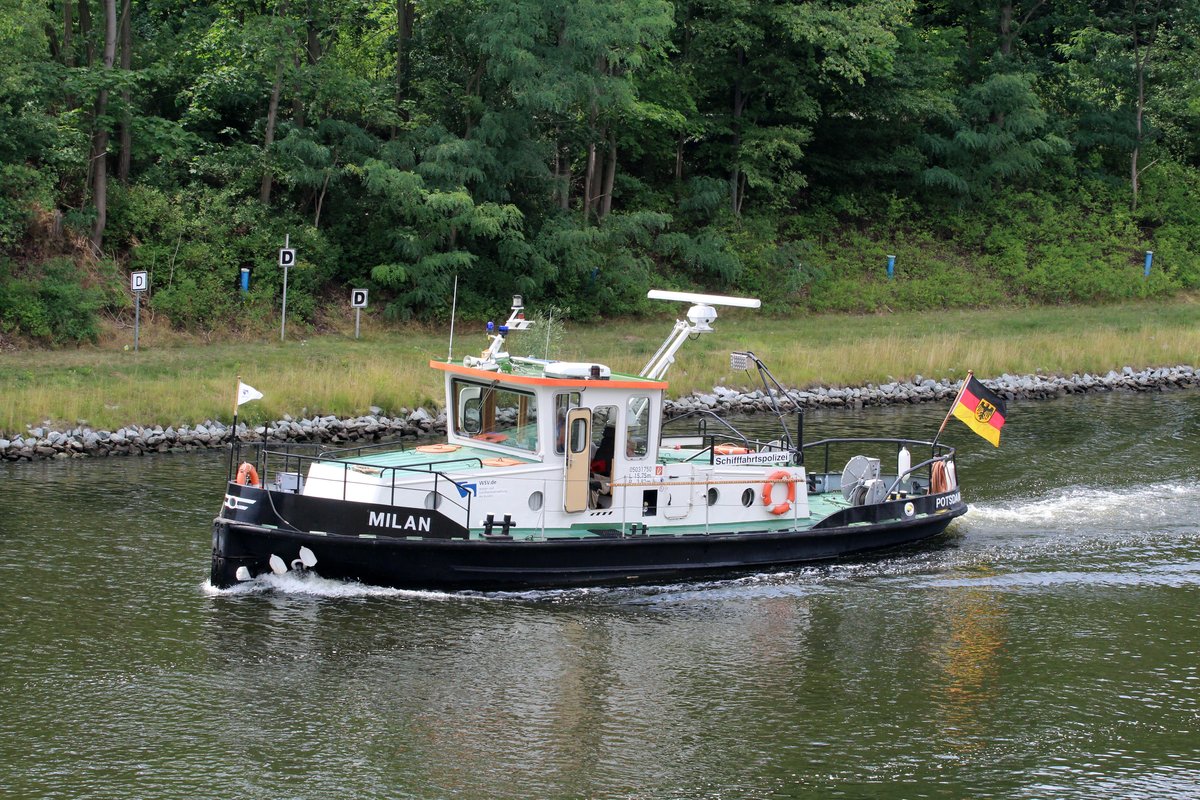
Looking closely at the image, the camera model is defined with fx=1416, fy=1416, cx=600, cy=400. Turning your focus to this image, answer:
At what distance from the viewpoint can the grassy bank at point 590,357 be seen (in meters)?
26.8

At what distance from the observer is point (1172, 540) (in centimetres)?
2109

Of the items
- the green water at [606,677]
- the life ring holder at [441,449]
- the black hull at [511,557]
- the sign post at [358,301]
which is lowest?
the green water at [606,677]

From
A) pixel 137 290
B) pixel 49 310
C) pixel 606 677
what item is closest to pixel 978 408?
pixel 606 677

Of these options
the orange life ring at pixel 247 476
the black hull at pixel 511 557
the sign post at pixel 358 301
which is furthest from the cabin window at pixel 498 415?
the sign post at pixel 358 301

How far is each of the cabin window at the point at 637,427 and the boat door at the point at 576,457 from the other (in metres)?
0.58

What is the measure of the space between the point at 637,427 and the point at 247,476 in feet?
16.3

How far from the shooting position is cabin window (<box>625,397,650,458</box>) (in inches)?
725

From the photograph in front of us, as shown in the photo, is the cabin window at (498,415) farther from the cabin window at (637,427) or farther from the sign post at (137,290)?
the sign post at (137,290)

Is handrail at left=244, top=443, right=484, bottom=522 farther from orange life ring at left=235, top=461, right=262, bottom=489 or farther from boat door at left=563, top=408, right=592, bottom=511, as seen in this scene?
boat door at left=563, top=408, right=592, bottom=511

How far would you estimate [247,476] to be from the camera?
17.4 m

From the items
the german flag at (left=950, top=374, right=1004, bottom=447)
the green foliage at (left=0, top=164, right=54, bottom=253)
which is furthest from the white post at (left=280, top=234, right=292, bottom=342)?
the german flag at (left=950, top=374, right=1004, bottom=447)

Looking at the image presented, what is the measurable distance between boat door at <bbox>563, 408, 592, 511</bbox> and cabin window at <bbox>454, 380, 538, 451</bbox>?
459 mm

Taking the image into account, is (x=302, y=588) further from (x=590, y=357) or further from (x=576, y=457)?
(x=590, y=357)

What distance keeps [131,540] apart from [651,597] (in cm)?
722
